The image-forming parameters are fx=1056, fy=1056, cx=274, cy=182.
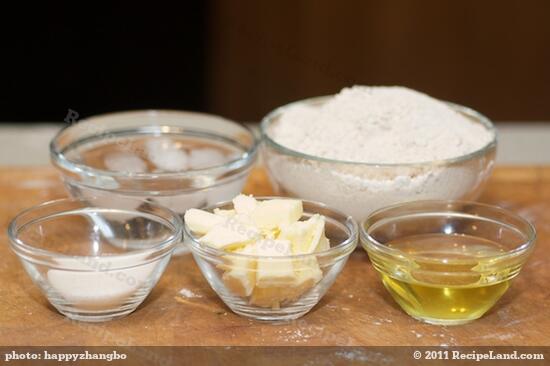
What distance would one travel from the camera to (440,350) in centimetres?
135

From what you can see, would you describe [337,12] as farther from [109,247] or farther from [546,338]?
[546,338]

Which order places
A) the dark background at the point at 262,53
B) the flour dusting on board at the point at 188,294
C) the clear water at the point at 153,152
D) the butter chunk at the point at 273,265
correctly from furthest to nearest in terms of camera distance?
the dark background at the point at 262,53
the clear water at the point at 153,152
the flour dusting on board at the point at 188,294
the butter chunk at the point at 273,265

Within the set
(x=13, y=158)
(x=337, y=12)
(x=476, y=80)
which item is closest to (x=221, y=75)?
(x=337, y=12)

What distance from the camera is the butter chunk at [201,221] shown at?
1.42 m

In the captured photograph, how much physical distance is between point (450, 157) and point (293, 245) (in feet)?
1.10

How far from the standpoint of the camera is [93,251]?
5.17ft

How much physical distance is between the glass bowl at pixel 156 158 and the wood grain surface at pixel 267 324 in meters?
0.11

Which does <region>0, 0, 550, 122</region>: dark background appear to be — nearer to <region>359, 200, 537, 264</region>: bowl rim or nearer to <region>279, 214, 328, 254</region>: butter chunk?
<region>359, 200, 537, 264</region>: bowl rim

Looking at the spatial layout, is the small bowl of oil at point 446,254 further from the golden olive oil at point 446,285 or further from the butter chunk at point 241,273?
the butter chunk at point 241,273

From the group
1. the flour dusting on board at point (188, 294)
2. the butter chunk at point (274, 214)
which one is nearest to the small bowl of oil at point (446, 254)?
the butter chunk at point (274, 214)

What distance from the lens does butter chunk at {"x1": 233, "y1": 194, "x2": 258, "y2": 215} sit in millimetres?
1423

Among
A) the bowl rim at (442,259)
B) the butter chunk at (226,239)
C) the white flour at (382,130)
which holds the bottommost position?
the bowl rim at (442,259)

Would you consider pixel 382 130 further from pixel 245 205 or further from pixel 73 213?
pixel 73 213

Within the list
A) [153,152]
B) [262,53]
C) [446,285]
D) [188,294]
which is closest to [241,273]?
[188,294]
